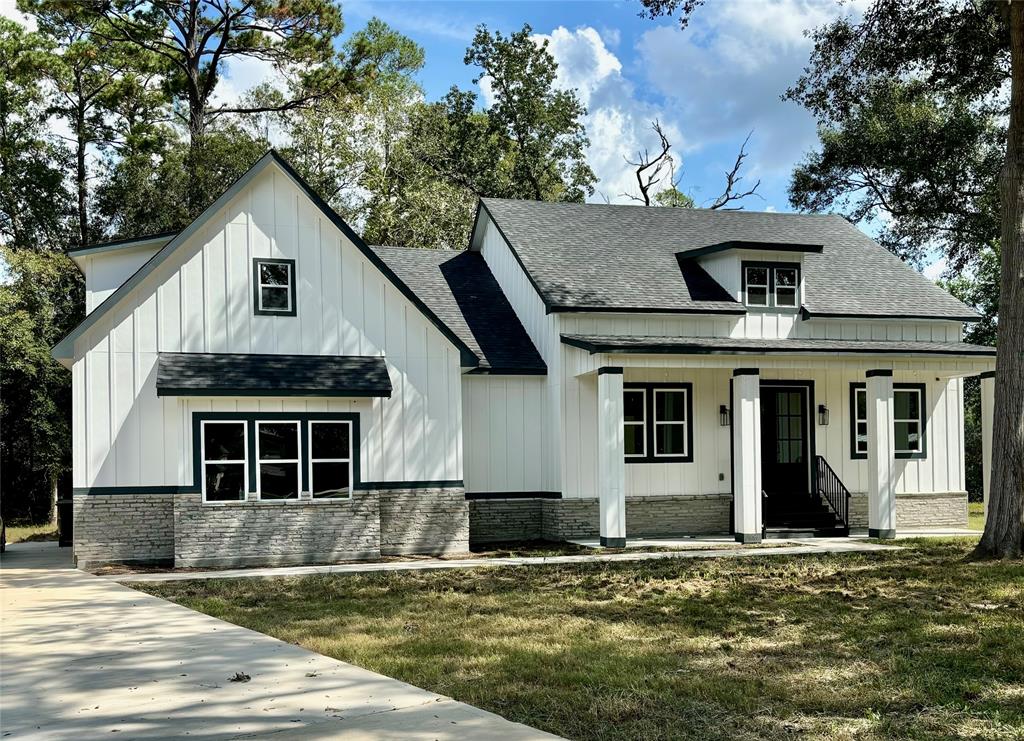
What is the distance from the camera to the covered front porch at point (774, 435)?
62.8ft

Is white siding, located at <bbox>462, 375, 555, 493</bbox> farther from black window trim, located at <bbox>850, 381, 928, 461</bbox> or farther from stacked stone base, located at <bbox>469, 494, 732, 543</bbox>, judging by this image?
black window trim, located at <bbox>850, 381, 928, 461</bbox>

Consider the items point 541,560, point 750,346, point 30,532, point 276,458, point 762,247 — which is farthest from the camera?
point 30,532

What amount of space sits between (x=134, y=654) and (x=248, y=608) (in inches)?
117

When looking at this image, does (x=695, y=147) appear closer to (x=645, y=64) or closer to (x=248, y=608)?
(x=645, y=64)

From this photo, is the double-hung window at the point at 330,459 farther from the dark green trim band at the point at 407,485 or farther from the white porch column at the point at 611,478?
the white porch column at the point at 611,478

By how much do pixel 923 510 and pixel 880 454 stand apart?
11.1 ft

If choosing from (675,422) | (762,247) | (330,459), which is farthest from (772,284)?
(330,459)

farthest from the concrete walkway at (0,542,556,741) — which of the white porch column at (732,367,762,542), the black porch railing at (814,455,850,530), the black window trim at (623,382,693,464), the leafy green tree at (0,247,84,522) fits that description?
the leafy green tree at (0,247,84,522)

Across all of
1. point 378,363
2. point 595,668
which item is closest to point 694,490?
point 378,363

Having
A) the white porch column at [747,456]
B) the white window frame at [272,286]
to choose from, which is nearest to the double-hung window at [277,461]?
the white window frame at [272,286]

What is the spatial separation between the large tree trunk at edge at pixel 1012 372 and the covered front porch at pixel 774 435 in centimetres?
391

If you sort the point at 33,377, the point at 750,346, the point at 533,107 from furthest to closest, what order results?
1. the point at 533,107
2. the point at 33,377
3. the point at 750,346

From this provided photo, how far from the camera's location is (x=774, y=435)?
71.8 ft

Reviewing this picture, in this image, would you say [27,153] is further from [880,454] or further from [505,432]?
[880,454]
